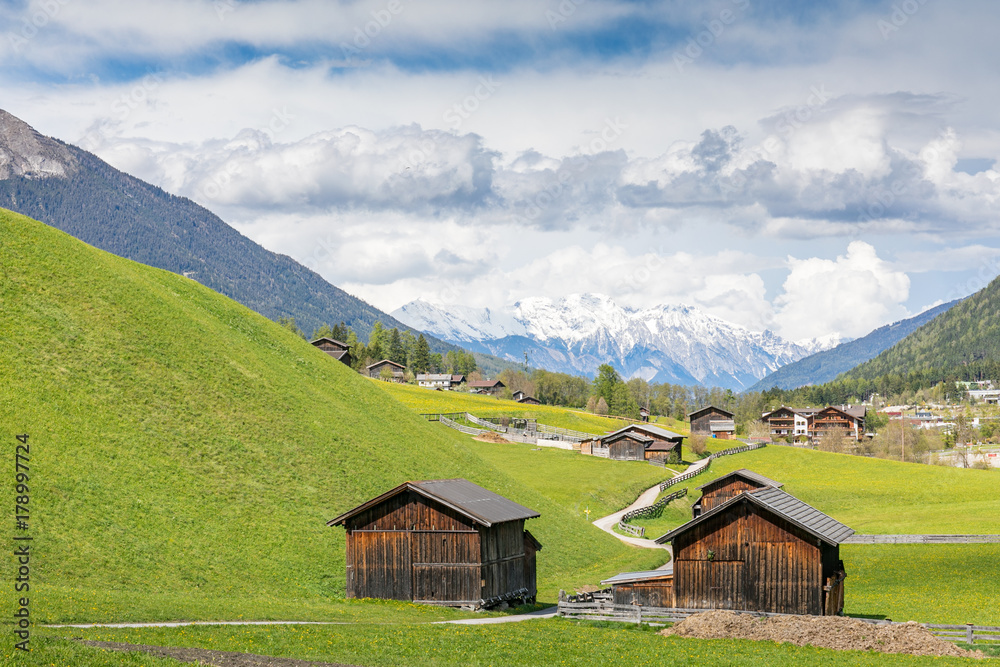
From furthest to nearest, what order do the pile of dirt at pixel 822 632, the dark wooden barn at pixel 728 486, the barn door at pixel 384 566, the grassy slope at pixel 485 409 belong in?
the grassy slope at pixel 485 409 < the dark wooden barn at pixel 728 486 < the barn door at pixel 384 566 < the pile of dirt at pixel 822 632

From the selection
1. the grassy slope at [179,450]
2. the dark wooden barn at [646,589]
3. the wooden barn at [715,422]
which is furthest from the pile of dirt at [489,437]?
the dark wooden barn at [646,589]

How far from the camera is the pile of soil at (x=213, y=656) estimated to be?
2434 cm

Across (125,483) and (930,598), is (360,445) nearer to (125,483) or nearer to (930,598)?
(125,483)

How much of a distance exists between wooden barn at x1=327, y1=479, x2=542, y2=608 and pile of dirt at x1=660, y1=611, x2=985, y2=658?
10991 mm

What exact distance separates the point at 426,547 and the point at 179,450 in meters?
19.1

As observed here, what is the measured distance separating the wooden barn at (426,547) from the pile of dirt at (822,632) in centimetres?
1099

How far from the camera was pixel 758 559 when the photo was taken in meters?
41.8

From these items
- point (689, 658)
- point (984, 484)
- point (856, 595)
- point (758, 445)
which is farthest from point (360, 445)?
point (758, 445)

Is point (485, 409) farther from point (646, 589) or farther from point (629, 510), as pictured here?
point (646, 589)

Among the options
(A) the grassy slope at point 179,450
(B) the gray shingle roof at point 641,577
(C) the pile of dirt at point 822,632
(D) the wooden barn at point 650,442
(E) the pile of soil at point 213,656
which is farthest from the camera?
(D) the wooden barn at point 650,442

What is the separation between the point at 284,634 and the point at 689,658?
14.6 m

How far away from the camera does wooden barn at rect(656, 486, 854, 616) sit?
40.8 meters

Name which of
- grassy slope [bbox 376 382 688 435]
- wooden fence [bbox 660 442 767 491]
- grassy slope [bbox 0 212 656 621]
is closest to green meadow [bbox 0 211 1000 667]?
grassy slope [bbox 0 212 656 621]

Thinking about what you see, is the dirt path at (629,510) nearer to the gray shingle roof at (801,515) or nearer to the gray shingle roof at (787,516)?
the gray shingle roof at (801,515)
